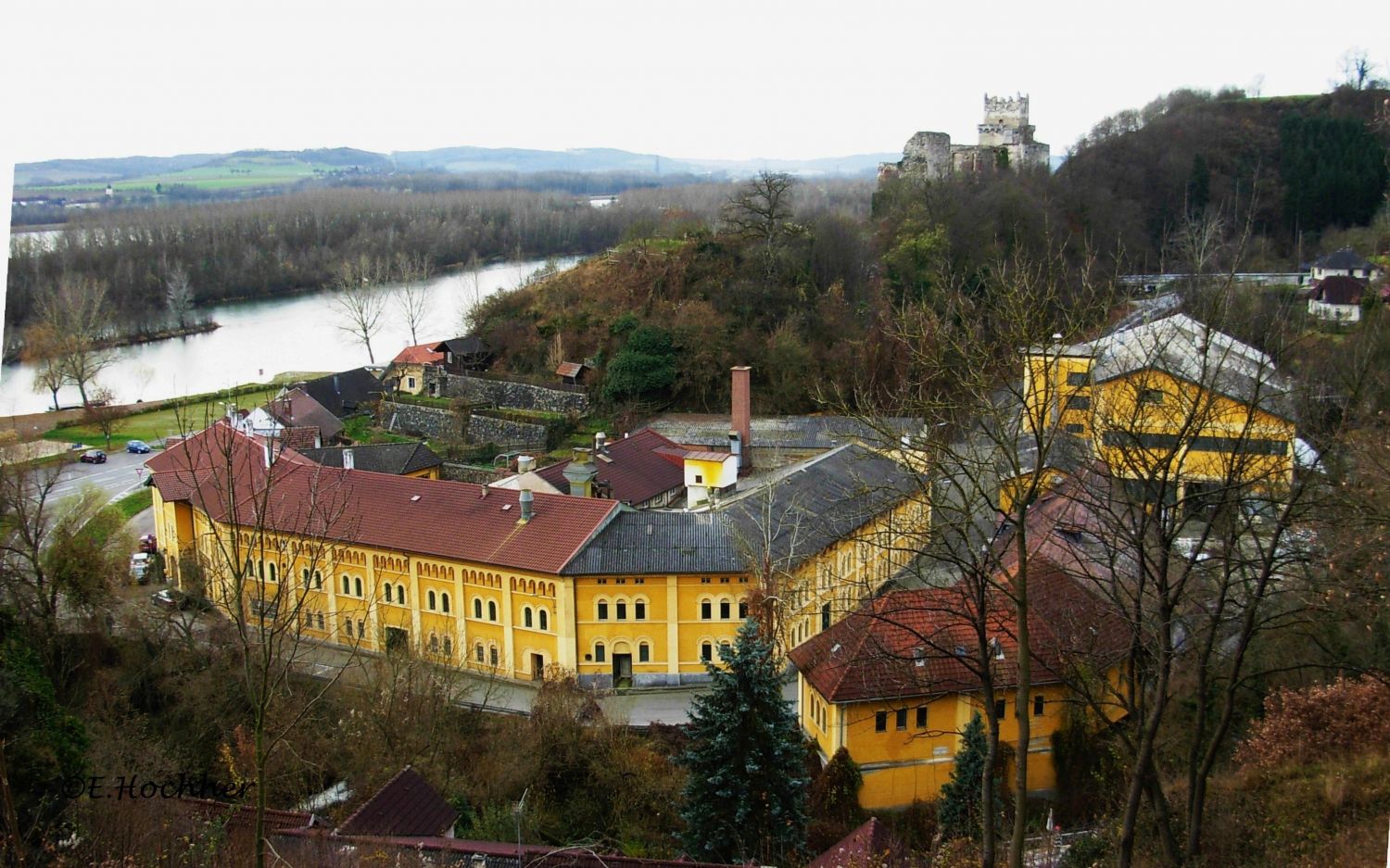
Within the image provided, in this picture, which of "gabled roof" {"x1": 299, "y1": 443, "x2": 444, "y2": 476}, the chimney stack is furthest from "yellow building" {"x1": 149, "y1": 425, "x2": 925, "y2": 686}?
"gabled roof" {"x1": 299, "y1": 443, "x2": 444, "y2": 476}

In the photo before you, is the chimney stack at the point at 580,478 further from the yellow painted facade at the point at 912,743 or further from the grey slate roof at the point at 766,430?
the yellow painted facade at the point at 912,743

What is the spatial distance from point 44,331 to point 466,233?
3515cm

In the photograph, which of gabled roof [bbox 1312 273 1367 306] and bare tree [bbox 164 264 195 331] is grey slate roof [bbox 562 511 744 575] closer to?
gabled roof [bbox 1312 273 1367 306]

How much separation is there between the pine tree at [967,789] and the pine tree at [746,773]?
128 centimetres

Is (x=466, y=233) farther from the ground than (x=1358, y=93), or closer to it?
closer to it

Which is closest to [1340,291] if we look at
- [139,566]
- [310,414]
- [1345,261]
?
[1345,261]

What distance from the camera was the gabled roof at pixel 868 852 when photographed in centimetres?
741

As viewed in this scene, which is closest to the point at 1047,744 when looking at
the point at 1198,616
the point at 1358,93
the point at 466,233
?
the point at 1198,616

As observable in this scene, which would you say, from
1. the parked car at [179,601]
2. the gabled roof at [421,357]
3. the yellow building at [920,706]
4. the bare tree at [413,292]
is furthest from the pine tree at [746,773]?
the bare tree at [413,292]

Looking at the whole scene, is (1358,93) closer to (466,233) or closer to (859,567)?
(859,567)

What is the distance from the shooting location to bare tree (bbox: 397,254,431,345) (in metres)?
43.8

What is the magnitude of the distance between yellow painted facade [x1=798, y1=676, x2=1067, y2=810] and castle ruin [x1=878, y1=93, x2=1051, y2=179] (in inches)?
914

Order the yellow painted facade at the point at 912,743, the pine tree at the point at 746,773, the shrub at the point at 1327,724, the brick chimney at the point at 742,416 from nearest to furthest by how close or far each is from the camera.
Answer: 1. the shrub at the point at 1327,724
2. the pine tree at the point at 746,773
3. the yellow painted facade at the point at 912,743
4. the brick chimney at the point at 742,416

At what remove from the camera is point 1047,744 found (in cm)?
1128
